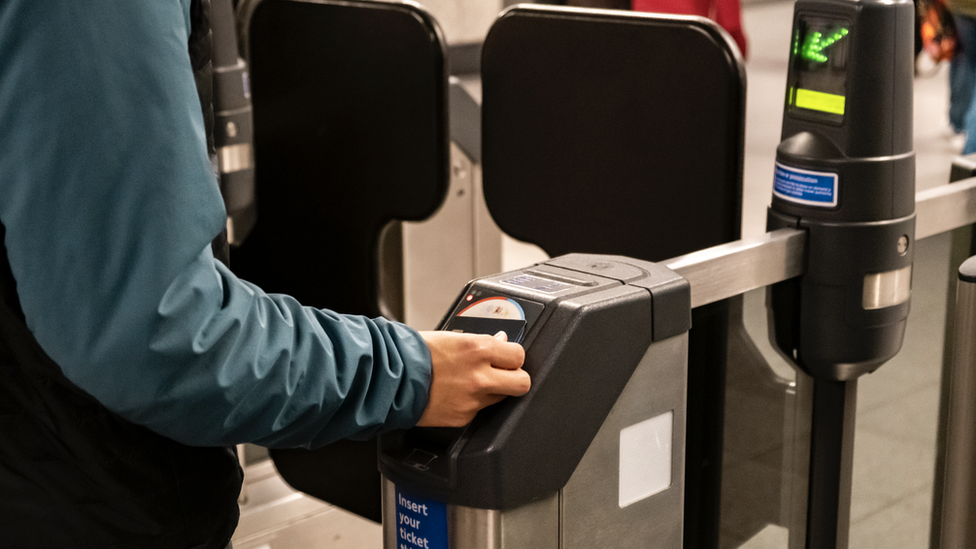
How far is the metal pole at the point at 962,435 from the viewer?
1.23 m

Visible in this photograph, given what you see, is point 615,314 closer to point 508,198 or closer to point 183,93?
point 183,93

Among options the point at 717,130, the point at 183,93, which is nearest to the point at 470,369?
the point at 183,93

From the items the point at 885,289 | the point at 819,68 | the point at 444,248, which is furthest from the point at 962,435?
the point at 444,248

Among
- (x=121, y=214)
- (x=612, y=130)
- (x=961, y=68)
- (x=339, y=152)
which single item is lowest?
(x=961, y=68)

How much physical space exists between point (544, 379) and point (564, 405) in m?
0.04

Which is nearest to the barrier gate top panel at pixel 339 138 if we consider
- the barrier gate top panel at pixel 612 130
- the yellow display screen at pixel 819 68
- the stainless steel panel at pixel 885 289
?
the barrier gate top panel at pixel 612 130

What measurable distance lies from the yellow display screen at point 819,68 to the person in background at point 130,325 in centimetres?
53

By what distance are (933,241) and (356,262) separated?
44.5 inches

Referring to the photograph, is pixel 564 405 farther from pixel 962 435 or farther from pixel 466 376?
pixel 962 435

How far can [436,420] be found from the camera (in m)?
0.91

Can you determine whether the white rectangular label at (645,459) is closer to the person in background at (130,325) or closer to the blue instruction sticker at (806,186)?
the person in background at (130,325)

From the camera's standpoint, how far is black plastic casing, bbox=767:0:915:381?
3.88 ft

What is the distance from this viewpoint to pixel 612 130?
1.75m

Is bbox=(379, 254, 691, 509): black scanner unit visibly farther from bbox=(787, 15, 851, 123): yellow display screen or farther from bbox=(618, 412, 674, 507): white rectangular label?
bbox=(787, 15, 851, 123): yellow display screen
